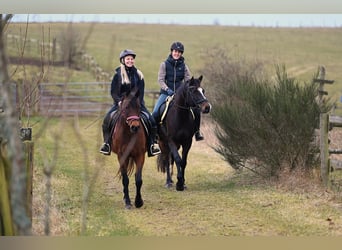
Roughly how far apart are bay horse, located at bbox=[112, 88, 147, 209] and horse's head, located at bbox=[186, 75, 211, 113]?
121 centimetres

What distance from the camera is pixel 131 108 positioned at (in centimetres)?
984

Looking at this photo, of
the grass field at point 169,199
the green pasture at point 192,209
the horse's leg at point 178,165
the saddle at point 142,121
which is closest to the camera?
the grass field at point 169,199

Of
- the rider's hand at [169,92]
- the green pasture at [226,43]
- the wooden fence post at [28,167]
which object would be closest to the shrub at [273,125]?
the rider's hand at [169,92]

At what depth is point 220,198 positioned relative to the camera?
440 inches

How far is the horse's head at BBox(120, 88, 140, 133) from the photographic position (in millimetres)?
9727

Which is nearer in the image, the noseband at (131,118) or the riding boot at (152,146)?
the noseband at (131,118)

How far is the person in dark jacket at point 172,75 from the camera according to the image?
12.1 metres

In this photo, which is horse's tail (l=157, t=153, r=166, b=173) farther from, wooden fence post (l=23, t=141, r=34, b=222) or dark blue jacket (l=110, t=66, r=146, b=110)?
wooden fence post (l=23, t=141, r=34, b=222)

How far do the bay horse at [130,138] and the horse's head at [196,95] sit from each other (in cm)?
121

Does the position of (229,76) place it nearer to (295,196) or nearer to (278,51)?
(295,196)

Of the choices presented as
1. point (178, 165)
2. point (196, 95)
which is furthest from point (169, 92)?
point (178, 165)

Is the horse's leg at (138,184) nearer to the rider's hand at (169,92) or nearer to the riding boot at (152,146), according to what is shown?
the riding boot at (152,146)

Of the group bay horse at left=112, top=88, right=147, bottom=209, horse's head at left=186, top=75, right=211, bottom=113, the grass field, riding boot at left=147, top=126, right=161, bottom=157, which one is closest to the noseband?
bay horse at left=112, top=88, right=147, bottom=209

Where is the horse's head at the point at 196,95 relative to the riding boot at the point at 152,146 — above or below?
above
